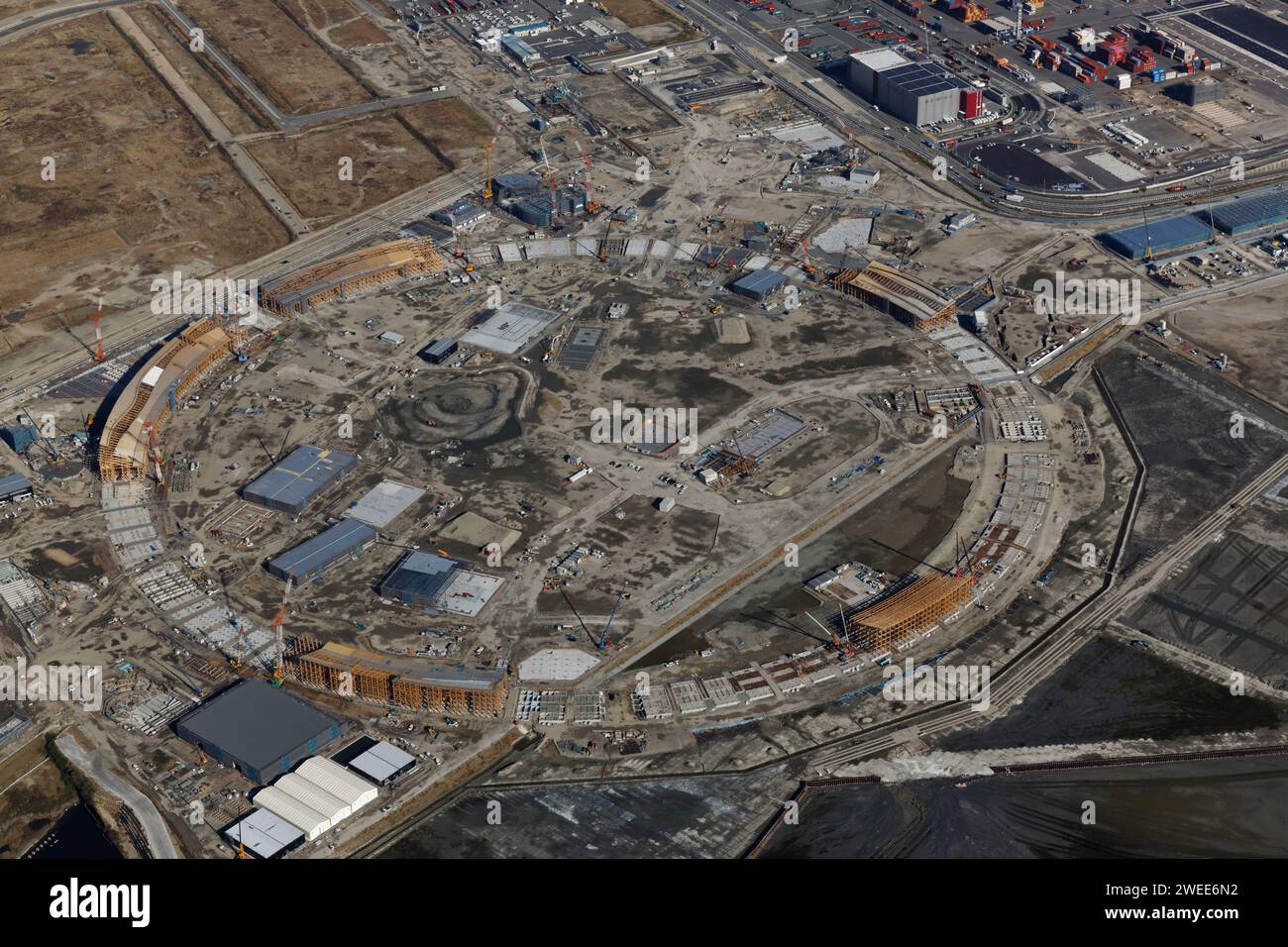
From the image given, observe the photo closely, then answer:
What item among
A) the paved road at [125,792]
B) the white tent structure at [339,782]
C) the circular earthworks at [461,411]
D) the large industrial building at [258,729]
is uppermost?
the circular earthworks at [461,411]

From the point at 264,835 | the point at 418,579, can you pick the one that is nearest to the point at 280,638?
the point at 418,579

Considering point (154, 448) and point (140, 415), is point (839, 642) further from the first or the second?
point (140, 415)

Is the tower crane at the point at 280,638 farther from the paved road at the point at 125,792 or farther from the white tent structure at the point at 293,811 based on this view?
the paved road at the point at 125,792

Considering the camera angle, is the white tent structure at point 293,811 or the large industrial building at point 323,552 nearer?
the white tent structure at point 293,811

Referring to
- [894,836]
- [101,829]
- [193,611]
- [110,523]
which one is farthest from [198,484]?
[894,836]

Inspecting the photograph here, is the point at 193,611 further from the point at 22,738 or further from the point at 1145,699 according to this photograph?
the point at 1145,699

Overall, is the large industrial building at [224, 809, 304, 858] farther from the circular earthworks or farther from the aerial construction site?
the circular earthworks

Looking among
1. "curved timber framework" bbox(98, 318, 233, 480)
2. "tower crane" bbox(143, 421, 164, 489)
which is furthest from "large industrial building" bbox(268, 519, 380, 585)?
"curved timber framework" bbox(98, 318, 233, 480)

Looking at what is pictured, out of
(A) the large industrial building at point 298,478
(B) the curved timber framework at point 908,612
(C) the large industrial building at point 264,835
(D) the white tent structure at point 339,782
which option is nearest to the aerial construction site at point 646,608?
(C) the large industrial building at point 264,835
